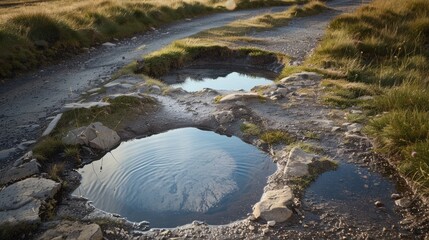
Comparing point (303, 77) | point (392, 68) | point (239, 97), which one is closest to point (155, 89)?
point (239, 97)

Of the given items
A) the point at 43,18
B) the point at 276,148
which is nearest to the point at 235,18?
the point at 43,18

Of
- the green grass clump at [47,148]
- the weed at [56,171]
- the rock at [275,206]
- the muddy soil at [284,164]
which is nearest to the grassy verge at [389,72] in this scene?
the muddy soil at [284,164]

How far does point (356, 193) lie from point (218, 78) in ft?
21.4

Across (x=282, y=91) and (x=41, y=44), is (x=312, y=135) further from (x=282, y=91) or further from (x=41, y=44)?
(x=41, y=44)

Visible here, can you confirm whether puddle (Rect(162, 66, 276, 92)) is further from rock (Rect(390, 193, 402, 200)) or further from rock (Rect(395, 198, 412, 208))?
rock (Rect(395, 198, 412, 208))

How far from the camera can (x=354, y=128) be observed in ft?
20.2

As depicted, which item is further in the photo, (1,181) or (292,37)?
(292,37)

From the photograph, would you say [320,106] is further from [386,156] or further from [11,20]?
[11,20]

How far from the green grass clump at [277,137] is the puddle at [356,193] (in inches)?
39.0

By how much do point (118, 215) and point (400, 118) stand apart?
13.4 ft

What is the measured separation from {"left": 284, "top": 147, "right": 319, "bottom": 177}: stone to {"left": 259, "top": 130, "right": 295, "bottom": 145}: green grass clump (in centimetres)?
48

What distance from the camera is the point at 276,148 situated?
583 cm

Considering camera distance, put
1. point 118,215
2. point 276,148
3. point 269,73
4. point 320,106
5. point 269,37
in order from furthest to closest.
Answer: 1. point 269,37
2. point 269,73
3. point 320,106
4. point 276,148
5. point 118,215

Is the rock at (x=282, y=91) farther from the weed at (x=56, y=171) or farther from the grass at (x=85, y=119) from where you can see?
the weed at (x=56, y=171)
